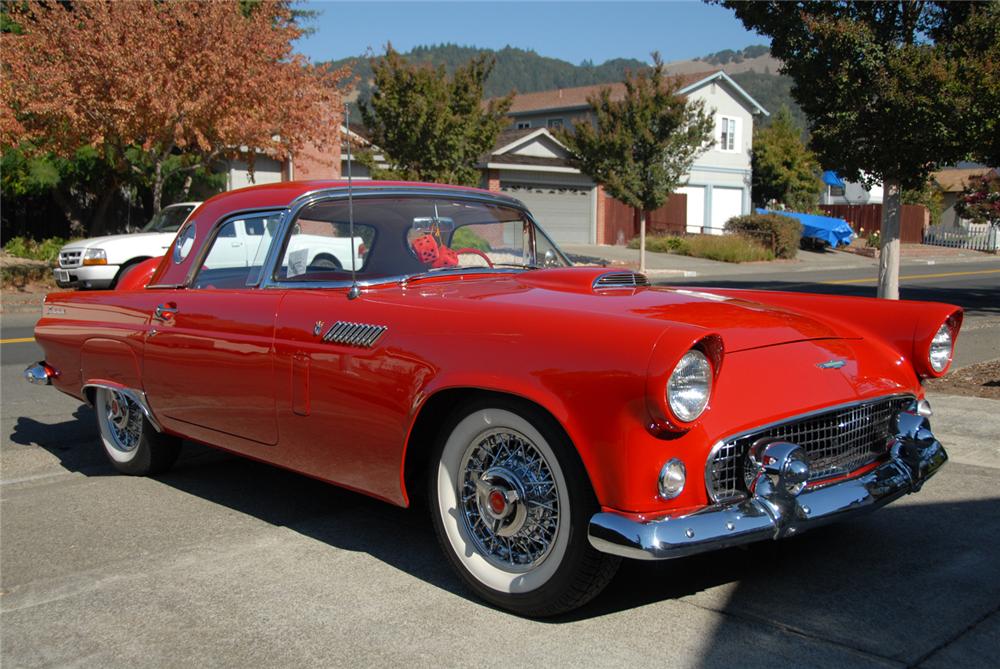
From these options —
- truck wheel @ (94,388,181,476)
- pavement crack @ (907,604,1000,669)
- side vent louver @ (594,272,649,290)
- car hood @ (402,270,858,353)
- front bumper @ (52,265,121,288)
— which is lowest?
pavement crack @ (907,604,1000,669)

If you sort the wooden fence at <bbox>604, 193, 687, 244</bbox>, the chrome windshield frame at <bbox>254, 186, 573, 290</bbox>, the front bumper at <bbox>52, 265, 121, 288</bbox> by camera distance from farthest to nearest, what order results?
the wooden fence at <bbox>604, 193, 687, 244</bbox>, the front bumper at <bbox>52, 265, 121, 288</bbox>, the chrome windshield frame at <bbox>254, 186, 573, 290</bbox>

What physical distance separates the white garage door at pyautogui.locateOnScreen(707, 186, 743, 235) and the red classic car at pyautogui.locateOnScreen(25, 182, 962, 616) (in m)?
38.0

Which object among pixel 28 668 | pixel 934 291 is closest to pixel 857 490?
pixel 28 668

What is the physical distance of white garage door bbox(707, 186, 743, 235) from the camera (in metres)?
41.8

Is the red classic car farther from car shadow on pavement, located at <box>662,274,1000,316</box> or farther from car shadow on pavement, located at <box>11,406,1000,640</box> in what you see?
car shadow on pavement, located at <box>662,274,1000,316</box>

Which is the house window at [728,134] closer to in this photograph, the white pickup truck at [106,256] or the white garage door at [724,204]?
the white garage door at [724,204]

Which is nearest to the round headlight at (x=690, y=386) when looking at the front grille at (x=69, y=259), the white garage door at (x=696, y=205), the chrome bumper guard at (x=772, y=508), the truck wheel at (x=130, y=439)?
the chrome bumper guard at (x=772, y=508)

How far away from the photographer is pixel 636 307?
11.5ft

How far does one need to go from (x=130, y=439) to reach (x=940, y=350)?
166 inches

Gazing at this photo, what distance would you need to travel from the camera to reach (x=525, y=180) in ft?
114

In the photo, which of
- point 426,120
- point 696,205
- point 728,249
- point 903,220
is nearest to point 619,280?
point 426,120

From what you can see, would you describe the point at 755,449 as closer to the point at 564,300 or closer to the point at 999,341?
the point at 564,300

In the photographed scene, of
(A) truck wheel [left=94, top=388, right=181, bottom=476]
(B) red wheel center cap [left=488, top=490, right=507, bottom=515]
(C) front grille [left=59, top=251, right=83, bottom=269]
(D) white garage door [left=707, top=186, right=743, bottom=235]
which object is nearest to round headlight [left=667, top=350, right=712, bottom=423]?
(B) red wheel center cap [left=488, top=490, right=507, bottom=515]

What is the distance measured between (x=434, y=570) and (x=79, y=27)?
1584cm
